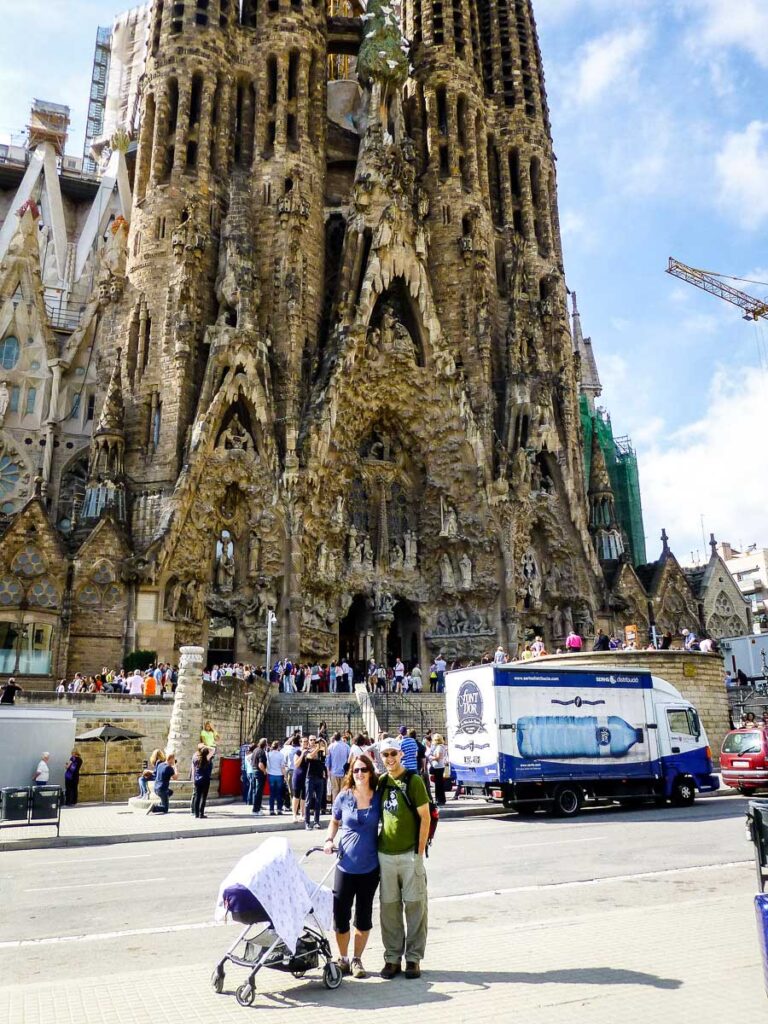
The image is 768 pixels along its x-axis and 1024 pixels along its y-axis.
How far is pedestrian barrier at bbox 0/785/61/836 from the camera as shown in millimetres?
13633

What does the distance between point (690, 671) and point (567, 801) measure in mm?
10533

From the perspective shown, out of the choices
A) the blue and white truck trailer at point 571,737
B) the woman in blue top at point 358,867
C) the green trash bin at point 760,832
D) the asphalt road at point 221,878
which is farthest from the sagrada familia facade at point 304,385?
the green trash bin at point 760,832

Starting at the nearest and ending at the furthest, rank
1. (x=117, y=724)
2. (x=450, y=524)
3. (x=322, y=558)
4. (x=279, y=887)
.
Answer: (x=279, y=887)
(x=117, y=724)
(x=322, y=558)
(x=450, y=524)

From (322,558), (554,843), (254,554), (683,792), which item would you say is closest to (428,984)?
(554,843)

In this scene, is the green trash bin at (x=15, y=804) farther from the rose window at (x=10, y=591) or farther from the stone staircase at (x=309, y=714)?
the rose window at (x=10, y=591)

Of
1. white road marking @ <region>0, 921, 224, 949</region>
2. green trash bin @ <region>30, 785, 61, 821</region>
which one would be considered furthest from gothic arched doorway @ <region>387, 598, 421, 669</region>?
white road marking @ <region>0, 921, 224, 949</region>

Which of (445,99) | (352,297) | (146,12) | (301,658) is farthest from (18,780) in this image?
(146,12)

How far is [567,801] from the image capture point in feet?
53.5

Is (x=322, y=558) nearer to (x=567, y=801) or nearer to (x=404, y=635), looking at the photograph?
(x=404, y=635)

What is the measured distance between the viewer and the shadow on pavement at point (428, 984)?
5078 millimetres

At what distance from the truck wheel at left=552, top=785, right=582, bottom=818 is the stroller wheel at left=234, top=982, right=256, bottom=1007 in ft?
39.1

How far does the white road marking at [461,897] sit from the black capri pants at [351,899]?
1.88 m

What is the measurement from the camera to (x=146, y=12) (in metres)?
56.8

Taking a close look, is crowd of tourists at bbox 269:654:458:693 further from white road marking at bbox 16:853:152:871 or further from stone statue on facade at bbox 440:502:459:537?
white road marking at bbox 16:853:152:871
